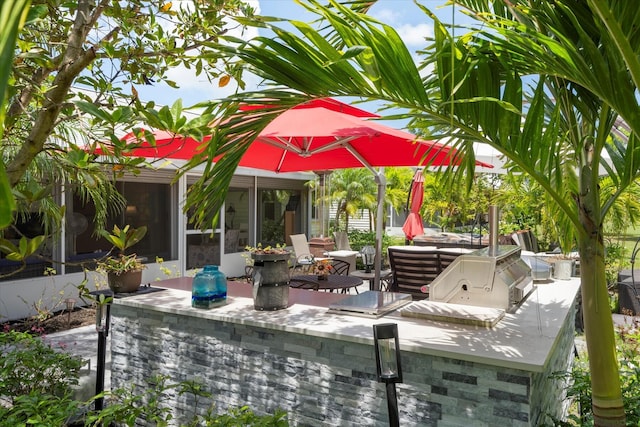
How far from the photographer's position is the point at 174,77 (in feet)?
9.82

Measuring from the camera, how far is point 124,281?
155 inches

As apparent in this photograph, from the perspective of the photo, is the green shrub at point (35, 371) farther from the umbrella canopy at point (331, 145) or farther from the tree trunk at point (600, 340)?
the tree trunk at point (600, 340)

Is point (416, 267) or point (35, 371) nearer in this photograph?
point (35, 371)

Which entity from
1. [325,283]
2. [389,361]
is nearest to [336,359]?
[389,361]

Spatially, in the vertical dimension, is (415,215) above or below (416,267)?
above

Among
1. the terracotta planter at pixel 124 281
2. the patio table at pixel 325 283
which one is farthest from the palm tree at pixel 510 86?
the patio table at pixel 325 283

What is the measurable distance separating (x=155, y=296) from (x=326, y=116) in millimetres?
1956

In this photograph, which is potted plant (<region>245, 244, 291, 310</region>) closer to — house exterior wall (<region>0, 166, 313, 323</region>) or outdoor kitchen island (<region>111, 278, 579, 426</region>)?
outdoor kitchen island (<region>111, 278, 579, 426</region>)

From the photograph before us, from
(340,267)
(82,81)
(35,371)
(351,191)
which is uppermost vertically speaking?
(351,191)

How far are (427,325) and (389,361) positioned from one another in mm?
845

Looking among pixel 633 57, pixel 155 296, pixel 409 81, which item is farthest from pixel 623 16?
pixel 155 296

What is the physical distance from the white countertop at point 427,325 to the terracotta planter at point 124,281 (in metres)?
0.12

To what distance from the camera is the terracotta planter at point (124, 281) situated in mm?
3896

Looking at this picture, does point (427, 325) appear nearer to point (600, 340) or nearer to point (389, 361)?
point (389, 361)
